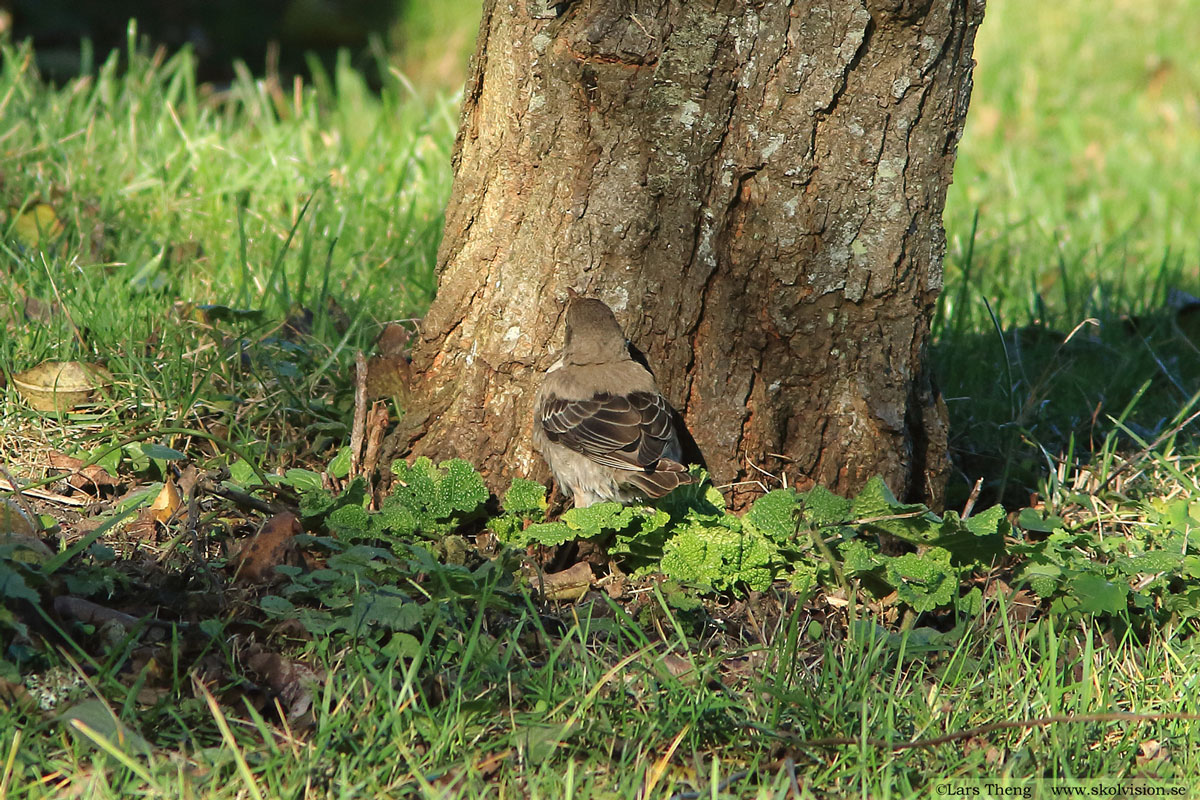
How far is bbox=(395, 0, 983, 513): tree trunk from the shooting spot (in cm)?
Answer: 375

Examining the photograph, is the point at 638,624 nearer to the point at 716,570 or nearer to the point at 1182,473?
the point at 716,570

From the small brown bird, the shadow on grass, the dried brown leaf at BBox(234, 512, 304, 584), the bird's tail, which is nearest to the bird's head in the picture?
the small brown bird

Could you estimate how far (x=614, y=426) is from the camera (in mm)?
4152

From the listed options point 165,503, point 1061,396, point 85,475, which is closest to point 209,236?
point 85,475

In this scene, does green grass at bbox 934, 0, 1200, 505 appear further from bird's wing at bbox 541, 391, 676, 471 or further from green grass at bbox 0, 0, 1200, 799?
bird's wing at bbox 541, 391, 676, 471

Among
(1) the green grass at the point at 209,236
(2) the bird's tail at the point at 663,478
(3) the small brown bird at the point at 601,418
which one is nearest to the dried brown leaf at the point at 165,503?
(1) the green grass at the point at 209,236

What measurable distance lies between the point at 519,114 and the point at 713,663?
6.22 feet

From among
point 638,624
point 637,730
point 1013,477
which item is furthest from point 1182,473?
point 637,730

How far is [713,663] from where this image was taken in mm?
3174

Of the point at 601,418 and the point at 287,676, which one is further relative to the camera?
the point at 601,418

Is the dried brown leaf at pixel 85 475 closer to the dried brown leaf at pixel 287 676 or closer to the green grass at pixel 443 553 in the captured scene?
the green grass at pixel 443 553

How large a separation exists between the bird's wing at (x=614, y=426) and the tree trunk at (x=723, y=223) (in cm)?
13

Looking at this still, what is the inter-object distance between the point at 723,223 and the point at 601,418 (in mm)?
790

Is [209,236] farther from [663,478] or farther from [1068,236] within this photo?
[1068,236]
